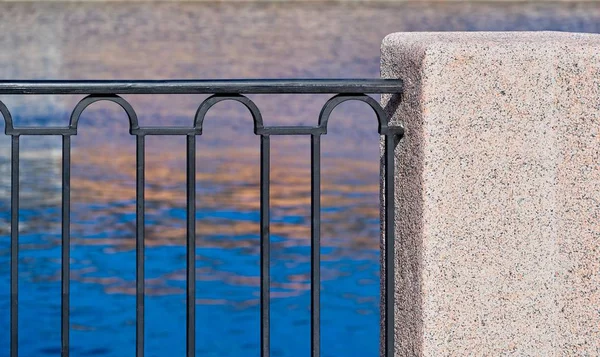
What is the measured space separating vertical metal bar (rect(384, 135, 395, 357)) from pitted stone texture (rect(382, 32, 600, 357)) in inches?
4.4

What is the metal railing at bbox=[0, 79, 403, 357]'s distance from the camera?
2980 millimetres

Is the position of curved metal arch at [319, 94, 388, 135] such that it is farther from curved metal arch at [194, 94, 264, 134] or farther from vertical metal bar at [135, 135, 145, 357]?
vertical metal bar at [135, 135, 145, 357]

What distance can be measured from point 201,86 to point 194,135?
150 mm

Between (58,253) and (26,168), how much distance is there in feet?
12.9

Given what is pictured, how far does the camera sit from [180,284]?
9.35m

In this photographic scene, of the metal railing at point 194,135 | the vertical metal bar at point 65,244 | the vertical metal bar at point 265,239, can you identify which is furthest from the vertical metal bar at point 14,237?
the vertical metal bar at point 265,239

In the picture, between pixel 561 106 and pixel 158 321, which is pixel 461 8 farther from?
pixel 561 106

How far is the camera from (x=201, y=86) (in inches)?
118

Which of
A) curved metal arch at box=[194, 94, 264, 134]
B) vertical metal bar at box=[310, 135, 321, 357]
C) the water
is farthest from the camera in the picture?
the water

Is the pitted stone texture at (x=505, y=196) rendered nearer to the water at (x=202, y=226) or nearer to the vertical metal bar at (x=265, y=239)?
the vertical metal bar at (x=265, y=239)

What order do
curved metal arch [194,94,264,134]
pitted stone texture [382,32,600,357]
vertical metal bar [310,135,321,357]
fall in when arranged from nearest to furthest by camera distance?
pitted stone texture [382,32,600,357] → curved metal arch [194,94,264,134] → vertical metal bar [310,135,321,357]

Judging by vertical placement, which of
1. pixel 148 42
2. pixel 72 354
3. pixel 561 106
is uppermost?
pixel 148 42

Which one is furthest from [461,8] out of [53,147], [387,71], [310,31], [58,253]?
[387,71]

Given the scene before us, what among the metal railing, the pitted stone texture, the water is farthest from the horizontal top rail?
the water
